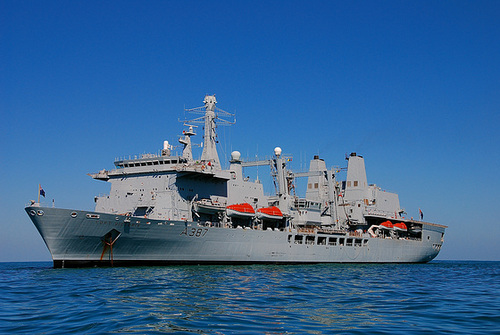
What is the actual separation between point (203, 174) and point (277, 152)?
1116 cm

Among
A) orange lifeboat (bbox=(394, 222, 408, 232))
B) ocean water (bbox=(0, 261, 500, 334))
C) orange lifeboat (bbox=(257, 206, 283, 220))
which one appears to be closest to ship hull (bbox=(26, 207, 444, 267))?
orange lifeboat (bbox=(257, 206, 283, 220))

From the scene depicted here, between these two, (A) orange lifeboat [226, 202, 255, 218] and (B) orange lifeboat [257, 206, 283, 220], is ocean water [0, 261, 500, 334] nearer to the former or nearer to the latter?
(A) orange lifeboat [226, 202, 255, 218]

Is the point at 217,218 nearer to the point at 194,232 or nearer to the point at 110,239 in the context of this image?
the point at 194,232

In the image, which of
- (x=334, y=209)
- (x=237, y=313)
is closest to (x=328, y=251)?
(x=334, y=209)

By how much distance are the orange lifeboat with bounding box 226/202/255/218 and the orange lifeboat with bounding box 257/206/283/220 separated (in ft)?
4.45

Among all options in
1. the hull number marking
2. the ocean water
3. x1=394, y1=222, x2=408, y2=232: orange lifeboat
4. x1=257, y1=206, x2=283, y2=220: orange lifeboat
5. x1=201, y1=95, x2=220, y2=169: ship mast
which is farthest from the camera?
x1=394, y1=222, x2=408, y2=232: orange lifeboat

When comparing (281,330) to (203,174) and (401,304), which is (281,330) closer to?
(401,304)

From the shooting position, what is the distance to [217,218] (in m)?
35.6

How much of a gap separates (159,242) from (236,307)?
56.3 ft

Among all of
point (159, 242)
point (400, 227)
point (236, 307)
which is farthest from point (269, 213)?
point (236, 307)

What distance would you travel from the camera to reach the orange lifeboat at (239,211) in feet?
114

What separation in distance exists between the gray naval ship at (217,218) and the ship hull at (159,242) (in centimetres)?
6

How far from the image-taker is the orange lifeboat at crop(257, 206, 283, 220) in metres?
36.9

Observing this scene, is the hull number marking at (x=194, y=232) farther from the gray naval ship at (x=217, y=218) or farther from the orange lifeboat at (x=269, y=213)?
the orange lifeboat at (x=269, y=213)
